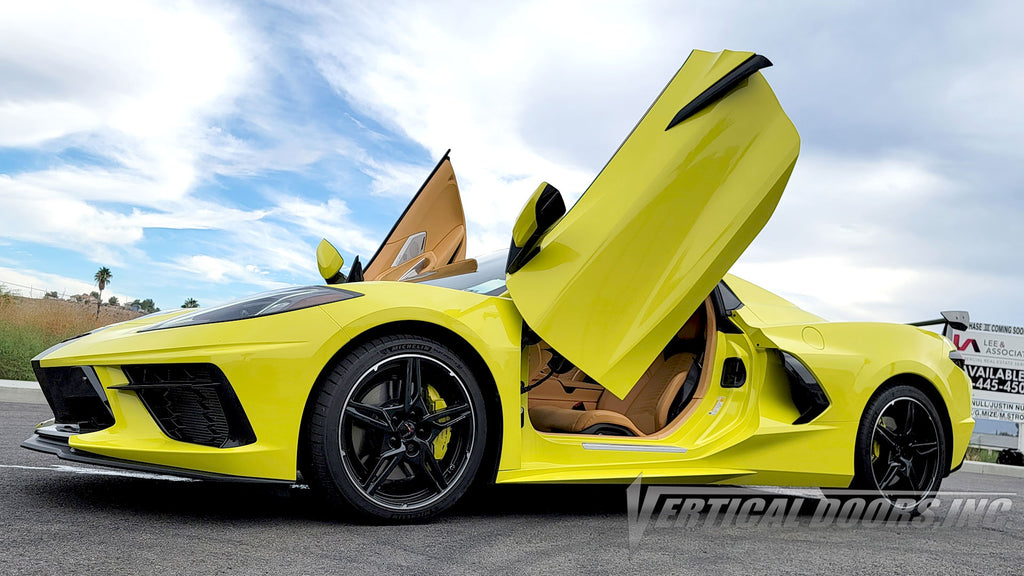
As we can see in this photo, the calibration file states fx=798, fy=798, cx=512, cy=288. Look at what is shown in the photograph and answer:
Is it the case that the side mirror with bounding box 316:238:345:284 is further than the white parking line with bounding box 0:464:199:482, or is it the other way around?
the side mirror with bounding box 316:238:345:284

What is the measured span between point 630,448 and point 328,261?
201 cm

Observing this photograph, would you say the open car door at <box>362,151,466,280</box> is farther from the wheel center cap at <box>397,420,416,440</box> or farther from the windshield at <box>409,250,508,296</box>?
the wheel center cap at <box>397,420,416,440</box>

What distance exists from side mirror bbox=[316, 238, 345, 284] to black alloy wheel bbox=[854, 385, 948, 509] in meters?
3.01

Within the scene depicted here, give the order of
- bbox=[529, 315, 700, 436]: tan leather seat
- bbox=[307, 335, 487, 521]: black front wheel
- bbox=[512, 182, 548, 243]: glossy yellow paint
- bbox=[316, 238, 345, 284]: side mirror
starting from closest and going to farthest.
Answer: bbox=[307, 335, 487, 521]: black front wheel, bbox=[512, 182, 548, 243]: glossy yellow paint, bbox=[529, 315, 700, 436]: tan leather seat, bbox=[316, 238, 345, 284]: side mirror

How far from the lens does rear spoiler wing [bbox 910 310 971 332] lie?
190 inches

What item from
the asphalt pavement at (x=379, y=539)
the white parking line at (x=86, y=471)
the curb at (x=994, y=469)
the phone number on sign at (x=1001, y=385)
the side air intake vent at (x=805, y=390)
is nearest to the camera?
the asphalt pavement at (x=379, y=539)

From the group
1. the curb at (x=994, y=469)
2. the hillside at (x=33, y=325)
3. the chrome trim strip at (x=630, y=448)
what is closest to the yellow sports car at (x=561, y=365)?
the chrome trim strip at (x=630, y=448)

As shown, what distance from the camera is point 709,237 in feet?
12.1

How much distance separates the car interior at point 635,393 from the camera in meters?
3.90

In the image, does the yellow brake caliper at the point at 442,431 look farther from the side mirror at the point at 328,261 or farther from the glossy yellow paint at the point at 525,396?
the side mirror at the point at 328,261

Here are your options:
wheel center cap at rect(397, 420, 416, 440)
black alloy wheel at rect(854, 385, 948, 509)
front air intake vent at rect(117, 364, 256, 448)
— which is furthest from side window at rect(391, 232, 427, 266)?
black alloy wheel at rect(854, 385, 948, 509)

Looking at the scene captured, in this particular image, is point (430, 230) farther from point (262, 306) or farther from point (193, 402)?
point (193, 402)

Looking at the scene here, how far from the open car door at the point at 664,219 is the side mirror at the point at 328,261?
4.72 feet
